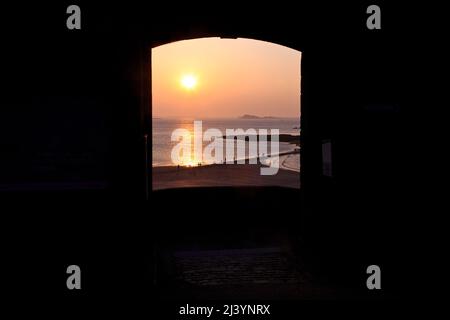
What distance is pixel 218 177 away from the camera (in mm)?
24188

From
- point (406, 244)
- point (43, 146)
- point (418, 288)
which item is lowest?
point (418, 288)

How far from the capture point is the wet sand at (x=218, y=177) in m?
20.6

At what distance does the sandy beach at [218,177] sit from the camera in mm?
20625

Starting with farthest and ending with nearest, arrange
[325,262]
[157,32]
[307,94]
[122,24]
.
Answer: [307,94], [325,262], [157,32], [122,24]

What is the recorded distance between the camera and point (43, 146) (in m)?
6.35

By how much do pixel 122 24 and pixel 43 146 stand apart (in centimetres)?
159

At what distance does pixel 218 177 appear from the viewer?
952 inches

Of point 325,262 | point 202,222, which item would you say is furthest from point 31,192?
point 202,222

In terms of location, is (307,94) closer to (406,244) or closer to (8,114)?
(406,244)

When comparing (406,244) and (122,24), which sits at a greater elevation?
(122,24)

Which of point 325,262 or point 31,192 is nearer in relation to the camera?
point 31,192

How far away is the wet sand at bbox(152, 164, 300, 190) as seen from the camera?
2062cm

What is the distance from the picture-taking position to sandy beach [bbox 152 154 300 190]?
67.7 ft

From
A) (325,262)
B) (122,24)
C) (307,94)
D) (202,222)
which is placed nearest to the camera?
(122,24)
